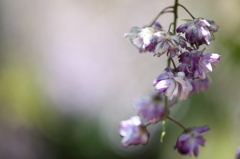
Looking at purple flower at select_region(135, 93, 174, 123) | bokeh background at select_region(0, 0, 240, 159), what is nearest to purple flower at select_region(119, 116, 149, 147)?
purple flower at select_region(135, 93, 174, 123)

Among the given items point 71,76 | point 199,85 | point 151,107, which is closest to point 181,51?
point 199,85

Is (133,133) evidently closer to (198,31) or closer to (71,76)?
(198,31)

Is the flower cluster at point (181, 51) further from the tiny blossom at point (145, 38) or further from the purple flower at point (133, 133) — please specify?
the purple flower at point (133, 133)

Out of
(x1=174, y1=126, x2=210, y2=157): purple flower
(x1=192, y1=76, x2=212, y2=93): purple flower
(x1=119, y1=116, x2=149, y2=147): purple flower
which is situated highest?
(x1=192, y1=76, x2=212, y2=93): purple flower

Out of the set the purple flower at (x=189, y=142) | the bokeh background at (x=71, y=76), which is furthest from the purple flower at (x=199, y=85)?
the bokeh background at (x=71, y=76)

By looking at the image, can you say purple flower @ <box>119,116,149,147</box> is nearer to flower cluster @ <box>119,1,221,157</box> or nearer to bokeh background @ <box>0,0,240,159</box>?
flower cluster @ <box>119,1,221,157</box>
